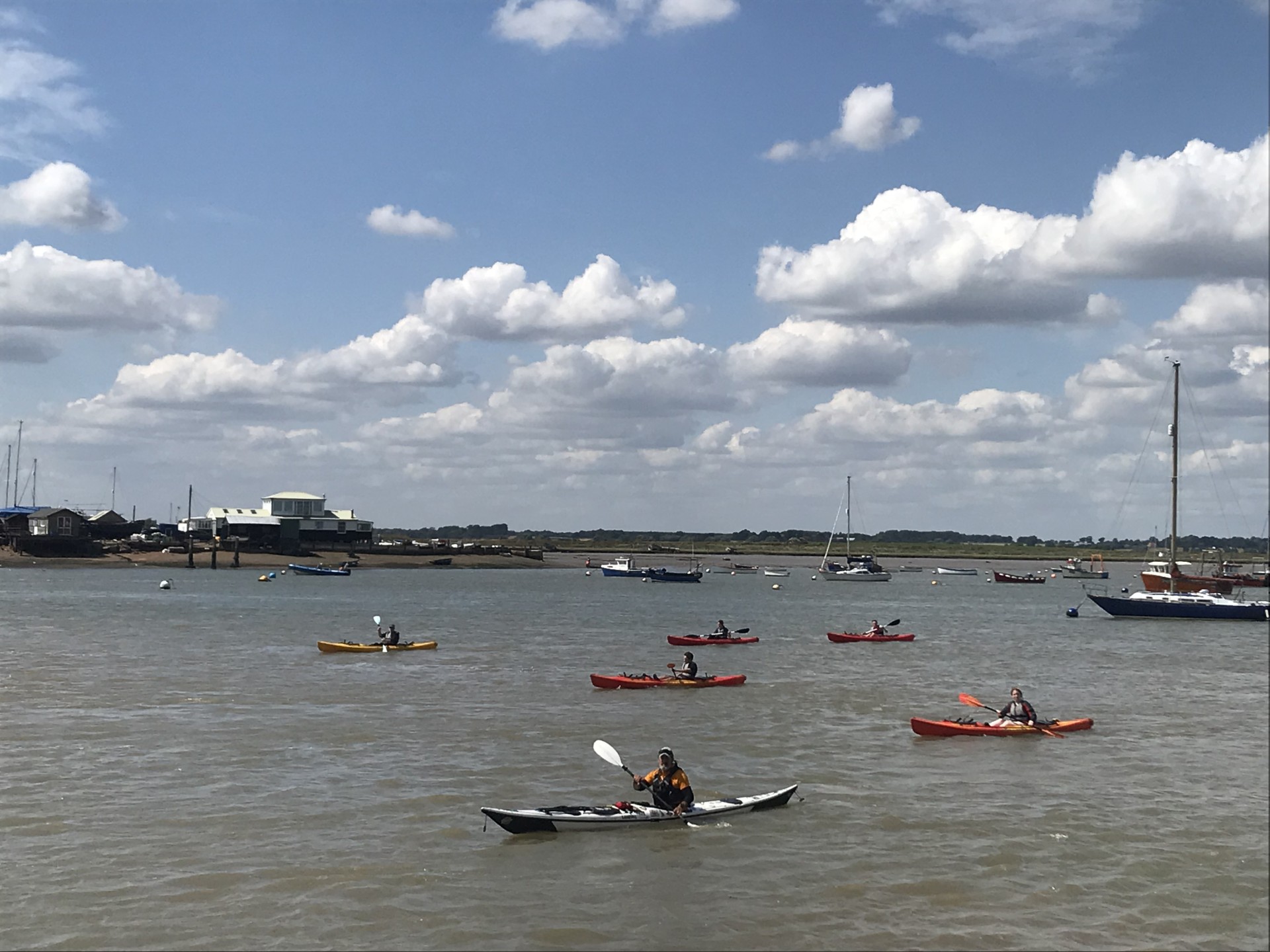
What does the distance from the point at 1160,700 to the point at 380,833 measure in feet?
109

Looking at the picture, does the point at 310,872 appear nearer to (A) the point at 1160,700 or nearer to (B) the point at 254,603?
(A) the point at 1160,700

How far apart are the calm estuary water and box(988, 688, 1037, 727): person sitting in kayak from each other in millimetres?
962

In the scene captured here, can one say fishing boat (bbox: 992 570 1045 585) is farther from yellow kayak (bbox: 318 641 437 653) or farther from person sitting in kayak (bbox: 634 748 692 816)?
person sitting in kayak (bbox: 634 748 692 816)

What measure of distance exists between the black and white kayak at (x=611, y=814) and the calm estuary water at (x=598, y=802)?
0.90 ft

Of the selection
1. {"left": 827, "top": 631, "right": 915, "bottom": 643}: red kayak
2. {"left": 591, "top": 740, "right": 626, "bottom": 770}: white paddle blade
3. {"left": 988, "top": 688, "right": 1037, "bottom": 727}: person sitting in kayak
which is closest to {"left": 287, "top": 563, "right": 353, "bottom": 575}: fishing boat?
{"left": 827, "top": 631, "right": 915, "bottom": 643}: red kayak

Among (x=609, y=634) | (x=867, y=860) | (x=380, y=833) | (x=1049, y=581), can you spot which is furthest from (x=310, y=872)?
(x=1049, y=581)

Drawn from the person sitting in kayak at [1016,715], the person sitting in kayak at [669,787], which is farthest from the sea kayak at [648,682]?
the person sitting in kayak at [669,787]

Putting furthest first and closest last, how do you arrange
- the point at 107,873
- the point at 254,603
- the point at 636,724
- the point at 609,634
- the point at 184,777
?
the point at 254,603 < the point at 609,634 < the point at 636,724 < the point at 184,777 < the point at 107,873

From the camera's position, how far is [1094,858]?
22.5m

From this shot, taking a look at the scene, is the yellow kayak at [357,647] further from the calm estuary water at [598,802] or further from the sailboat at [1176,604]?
the sailboat at [1176,604]

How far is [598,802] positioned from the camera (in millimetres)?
26609

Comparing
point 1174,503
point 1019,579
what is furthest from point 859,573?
point 1174,503

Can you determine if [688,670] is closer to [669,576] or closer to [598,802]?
[598,802]

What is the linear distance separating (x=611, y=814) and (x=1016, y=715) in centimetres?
1676
